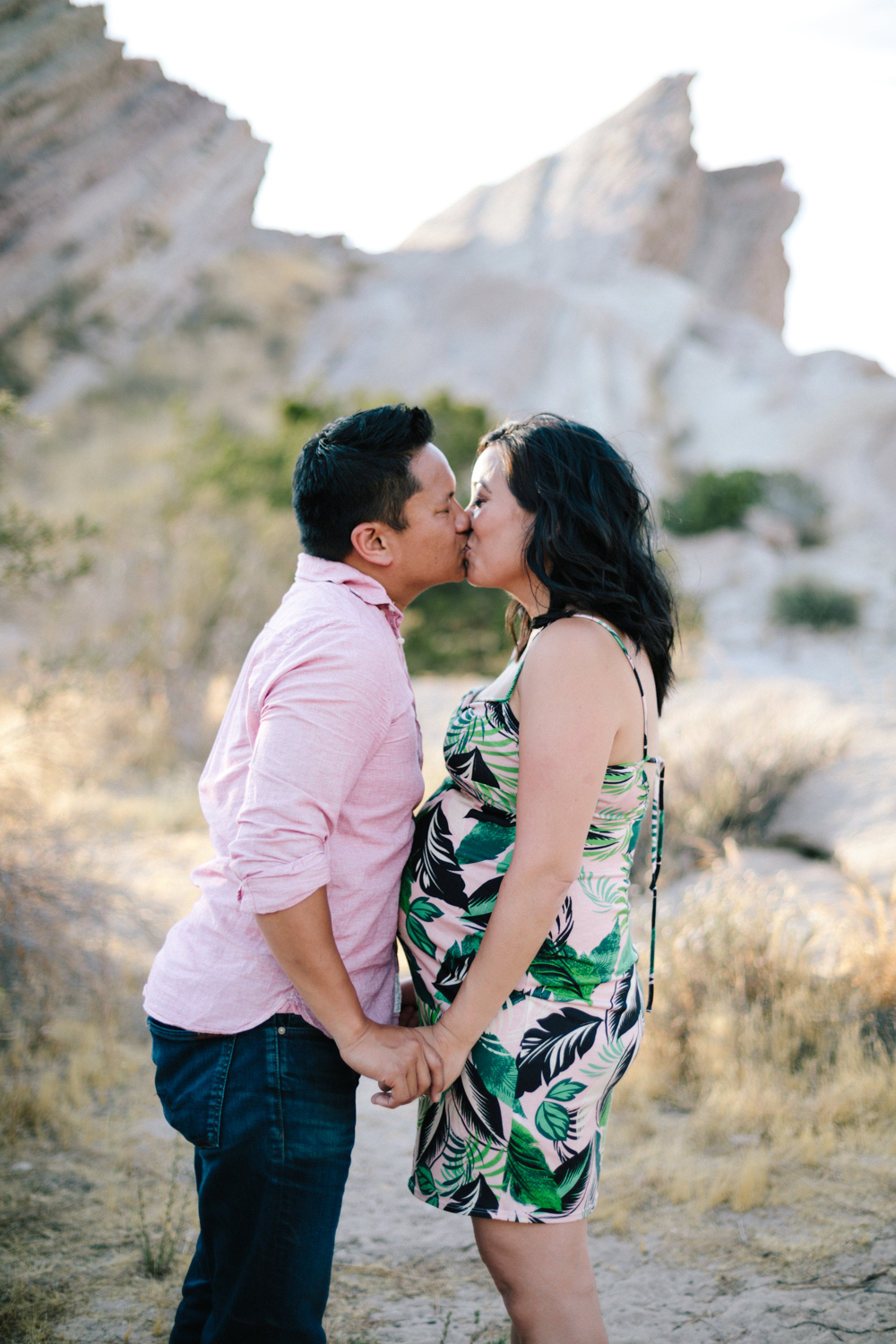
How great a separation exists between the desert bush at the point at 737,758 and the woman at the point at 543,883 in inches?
153

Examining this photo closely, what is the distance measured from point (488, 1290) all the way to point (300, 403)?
12.9 metres

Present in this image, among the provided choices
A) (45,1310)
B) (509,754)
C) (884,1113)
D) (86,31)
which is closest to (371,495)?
(509,754)

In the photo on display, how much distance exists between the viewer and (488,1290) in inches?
102

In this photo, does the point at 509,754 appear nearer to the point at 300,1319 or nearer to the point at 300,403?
the point at 300,1319

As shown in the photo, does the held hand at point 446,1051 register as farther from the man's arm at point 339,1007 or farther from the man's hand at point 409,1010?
the man's hand at point 409,1010

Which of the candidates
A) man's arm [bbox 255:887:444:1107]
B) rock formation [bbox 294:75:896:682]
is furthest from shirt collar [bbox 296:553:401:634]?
Answer: rock formation [bbox 294:75:896:682]

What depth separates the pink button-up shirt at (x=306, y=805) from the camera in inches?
54.5

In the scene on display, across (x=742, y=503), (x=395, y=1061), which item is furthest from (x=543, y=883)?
(x=742, y=503)

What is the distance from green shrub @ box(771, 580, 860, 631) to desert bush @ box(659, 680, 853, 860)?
9132 mm

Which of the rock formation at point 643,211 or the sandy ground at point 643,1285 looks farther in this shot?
the rock formation at point 643,211

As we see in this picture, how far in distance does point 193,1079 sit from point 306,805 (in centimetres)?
55

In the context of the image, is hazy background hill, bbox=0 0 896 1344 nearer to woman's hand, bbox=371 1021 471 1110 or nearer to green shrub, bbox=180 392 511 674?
green shrub, bbox=180 392 511 674

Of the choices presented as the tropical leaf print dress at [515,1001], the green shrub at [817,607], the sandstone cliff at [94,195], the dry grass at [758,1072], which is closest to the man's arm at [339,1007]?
the tropical leaf print dress at [515,1001]

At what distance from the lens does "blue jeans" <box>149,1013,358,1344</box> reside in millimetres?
1465
